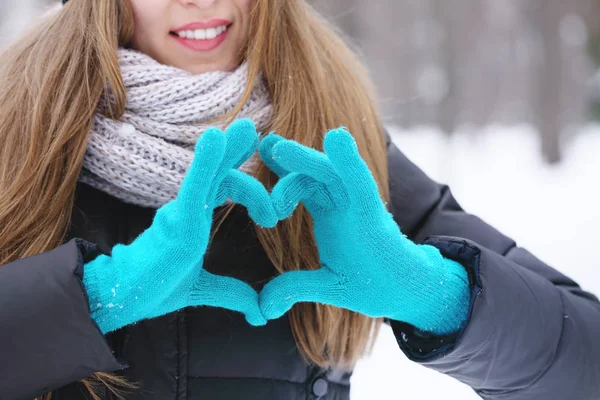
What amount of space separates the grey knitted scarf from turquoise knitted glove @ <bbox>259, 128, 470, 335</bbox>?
8.5 inches

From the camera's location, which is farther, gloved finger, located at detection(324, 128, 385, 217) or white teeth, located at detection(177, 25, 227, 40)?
white teeth, located at detection(177, 25, 227, 40)

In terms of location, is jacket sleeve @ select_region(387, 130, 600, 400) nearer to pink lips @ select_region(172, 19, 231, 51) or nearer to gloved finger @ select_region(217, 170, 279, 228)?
gloved finger @ select_region(217, 170, 279, 228)

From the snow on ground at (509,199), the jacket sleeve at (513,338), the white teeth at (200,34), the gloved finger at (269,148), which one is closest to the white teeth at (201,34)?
the white teeth at (200,34)

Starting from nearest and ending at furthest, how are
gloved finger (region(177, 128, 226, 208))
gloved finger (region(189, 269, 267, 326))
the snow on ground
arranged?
gloved finger (region(177, 128, 226, 208))
gloved finger (region(189, 269, 267, 326))
the snow on ground

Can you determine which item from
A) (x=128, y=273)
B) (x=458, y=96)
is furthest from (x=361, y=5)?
(x=128, y=273)

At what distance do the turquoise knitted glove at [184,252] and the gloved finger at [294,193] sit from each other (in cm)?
2

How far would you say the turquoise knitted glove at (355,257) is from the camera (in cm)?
97

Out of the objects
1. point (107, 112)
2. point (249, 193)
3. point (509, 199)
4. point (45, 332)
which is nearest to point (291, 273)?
point (249, 193)

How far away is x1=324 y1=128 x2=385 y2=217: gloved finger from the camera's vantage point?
92 cm

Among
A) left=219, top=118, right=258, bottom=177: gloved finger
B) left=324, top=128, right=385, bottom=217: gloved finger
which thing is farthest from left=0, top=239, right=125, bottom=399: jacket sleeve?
left=324, top=128, right=385, bottom=217: gloved finger

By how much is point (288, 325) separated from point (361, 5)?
6.58 m

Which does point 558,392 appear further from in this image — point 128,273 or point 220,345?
point 128,273

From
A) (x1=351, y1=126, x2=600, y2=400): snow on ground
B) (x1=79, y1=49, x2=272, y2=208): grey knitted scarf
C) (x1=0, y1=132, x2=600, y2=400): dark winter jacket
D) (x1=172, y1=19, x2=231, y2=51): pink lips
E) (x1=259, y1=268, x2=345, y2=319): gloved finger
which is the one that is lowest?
(x1=351, y1=126, x2=600, y2=400): snow on ground

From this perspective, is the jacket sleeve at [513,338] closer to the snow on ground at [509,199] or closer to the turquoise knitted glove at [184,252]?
the turquoise knitted glove at [184,252]
